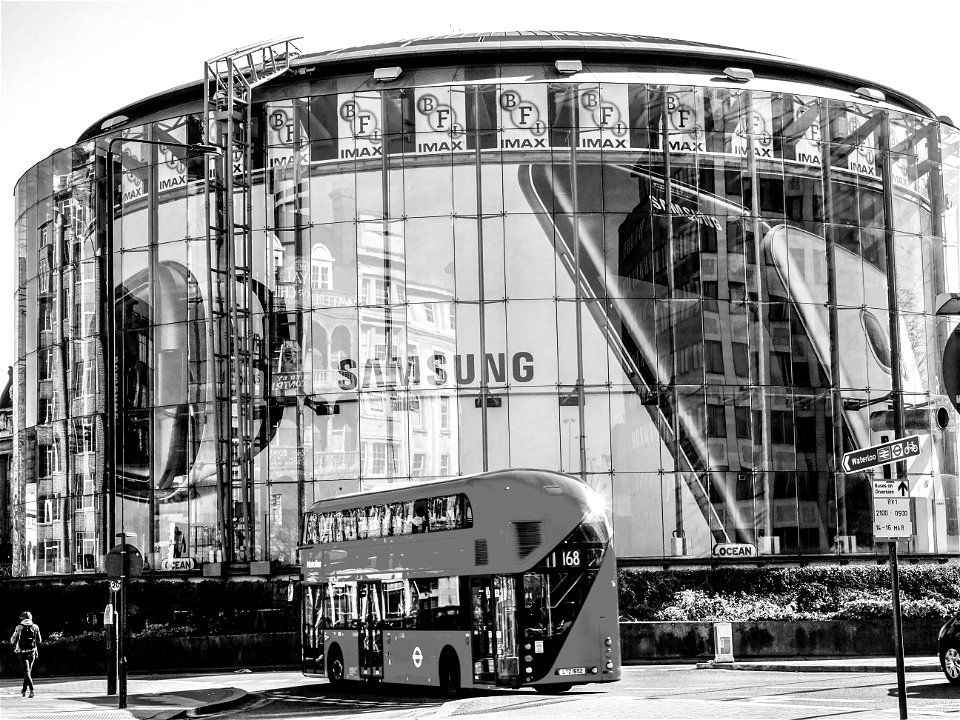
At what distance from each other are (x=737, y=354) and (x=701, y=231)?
157 inches

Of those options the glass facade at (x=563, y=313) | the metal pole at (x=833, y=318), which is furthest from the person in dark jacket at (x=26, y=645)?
the metal pole at (x=833, y=318)

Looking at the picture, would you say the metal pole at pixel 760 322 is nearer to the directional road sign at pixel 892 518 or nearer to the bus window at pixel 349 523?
the bus window at pixel 349 523

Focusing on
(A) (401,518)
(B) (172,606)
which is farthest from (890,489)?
(B) (172,606)

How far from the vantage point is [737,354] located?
4409 centimetres

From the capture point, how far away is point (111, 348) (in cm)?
4756

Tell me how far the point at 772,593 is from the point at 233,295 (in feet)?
62.0

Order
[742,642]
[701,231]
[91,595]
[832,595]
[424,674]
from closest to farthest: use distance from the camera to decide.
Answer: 1. [424,674]
2. [742,642]
3. [832,595]
4. [91,595]
5. [701,231]

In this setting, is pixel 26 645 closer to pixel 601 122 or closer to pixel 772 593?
pixel 772 593

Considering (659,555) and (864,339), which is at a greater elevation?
(864,339)

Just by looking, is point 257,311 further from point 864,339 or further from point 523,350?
point 864,339

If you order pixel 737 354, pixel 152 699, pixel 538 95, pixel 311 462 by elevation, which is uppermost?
pixel 538 95

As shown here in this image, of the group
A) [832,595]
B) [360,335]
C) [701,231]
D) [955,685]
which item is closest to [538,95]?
[701,231]

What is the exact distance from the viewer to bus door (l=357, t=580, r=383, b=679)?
87.6 ft

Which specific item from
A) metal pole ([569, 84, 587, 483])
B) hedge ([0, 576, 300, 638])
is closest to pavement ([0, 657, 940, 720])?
hedge ([0, 576, 300, 638])
